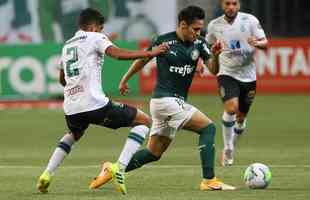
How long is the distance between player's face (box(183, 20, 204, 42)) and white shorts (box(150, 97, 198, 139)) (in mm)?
690

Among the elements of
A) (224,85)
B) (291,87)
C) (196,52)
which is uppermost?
(196,52)

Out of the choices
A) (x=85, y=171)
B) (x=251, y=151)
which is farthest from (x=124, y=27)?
(x=85, y=171)

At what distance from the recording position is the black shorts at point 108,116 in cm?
1283

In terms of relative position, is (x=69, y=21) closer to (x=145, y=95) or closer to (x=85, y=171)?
(x=145, y=95)

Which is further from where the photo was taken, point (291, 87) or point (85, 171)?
point (291, 87)

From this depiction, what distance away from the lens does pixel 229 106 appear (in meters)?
16.3

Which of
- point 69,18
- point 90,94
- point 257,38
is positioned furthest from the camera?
point 69,18

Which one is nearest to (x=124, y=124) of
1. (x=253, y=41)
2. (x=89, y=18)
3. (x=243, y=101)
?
(x=89, y=18)

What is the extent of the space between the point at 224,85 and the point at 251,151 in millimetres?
1640

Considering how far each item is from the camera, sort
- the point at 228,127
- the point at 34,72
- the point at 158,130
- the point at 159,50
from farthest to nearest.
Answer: the point at 34,72
the point at 228,127
the point at 158,130
the point at 159,50

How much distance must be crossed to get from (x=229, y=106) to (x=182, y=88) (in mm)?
3297

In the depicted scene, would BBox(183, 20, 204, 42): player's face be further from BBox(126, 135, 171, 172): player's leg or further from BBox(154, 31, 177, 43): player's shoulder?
BBox(126, 135, 171, 172): player's leg

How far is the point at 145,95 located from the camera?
2825 cm

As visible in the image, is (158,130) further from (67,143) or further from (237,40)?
(237,40)
